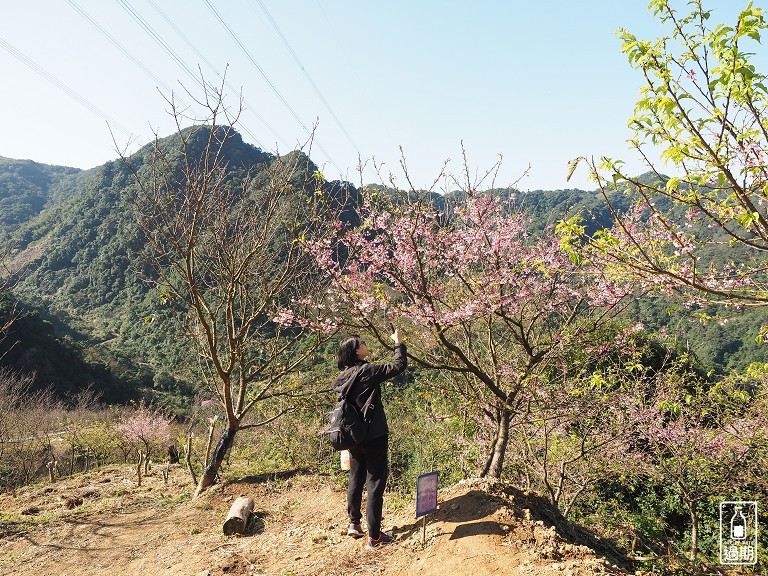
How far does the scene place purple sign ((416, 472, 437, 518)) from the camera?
353cm

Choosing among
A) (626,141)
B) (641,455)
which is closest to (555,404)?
(626,141)

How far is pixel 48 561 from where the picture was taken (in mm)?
5410

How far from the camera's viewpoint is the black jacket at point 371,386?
12.2ft

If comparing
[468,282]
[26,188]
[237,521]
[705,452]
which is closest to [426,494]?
[468,282]

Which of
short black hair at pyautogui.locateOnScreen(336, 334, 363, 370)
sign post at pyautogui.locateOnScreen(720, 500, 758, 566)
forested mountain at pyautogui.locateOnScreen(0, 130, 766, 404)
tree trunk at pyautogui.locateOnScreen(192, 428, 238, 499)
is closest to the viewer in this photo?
short black hair at pyautogui.locateOnScreen(336, 334, 363, 370)

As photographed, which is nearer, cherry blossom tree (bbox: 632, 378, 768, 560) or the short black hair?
the short black hair

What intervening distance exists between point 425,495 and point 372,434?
63 centimetres

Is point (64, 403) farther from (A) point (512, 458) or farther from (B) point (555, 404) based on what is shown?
(B) point (555, 404)

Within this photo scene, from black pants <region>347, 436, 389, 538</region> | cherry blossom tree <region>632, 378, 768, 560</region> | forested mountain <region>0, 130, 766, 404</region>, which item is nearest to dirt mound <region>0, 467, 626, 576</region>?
black pants <region>347, 436, 389, 538</region>

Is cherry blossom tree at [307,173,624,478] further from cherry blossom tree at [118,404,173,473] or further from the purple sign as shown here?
cherry blossom tree at [118,404,173,473]

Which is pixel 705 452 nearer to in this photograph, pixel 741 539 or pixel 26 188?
pixel 741 539

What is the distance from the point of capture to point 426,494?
3.60 m

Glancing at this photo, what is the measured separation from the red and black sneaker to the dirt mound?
69mm

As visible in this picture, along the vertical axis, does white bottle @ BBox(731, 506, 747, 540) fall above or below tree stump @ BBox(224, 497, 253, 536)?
below
